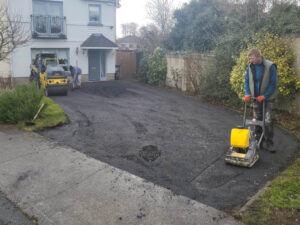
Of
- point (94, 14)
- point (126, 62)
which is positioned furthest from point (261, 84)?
point (126, 62)

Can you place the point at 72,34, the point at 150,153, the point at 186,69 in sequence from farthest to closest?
the point at 72,34 < the point at 186,69 < the point at 150,153

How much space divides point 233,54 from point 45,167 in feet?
27.7

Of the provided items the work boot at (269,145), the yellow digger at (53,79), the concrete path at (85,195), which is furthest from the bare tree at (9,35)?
the work boot at (269,145)

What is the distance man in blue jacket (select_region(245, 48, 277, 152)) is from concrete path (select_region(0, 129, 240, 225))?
113 inches

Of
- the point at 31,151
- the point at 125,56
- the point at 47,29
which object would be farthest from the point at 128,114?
the point at 125,56

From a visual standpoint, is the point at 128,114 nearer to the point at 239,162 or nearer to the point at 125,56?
the point at 239,162

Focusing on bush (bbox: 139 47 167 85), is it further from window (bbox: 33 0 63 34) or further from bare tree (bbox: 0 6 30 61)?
bare tree (bbox: 0 6 30 61)

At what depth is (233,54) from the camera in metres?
11.8

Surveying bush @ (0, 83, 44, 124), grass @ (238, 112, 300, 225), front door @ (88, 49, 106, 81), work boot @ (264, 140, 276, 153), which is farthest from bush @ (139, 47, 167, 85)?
A: grass @ (238, 112, 300, 225)

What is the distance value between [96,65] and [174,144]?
52.9 ft

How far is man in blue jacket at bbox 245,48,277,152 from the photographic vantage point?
618cm

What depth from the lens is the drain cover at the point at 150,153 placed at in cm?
635

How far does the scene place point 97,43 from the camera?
2092 centimetres

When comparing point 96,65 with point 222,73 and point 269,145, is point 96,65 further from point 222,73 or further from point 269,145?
point 269,145
